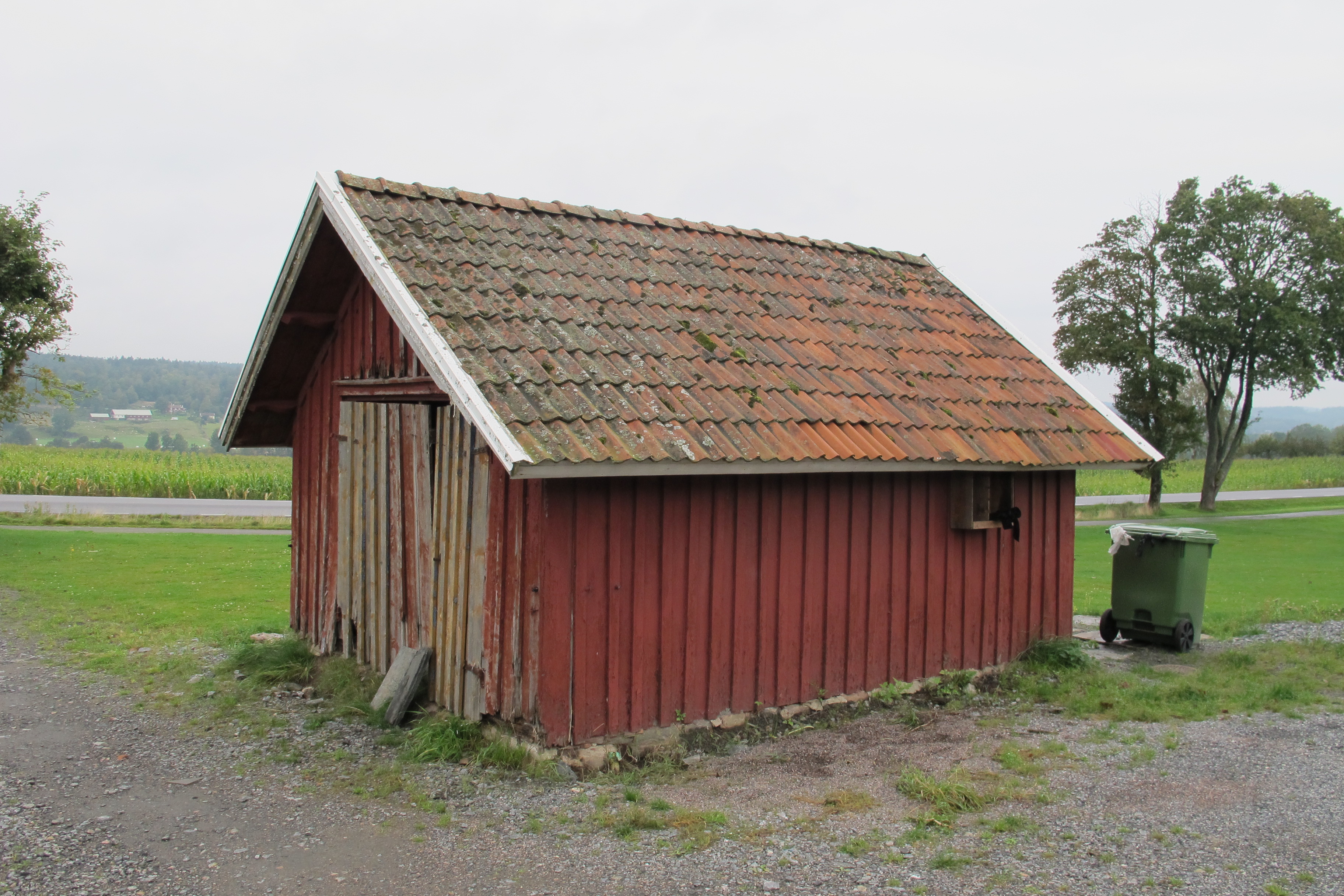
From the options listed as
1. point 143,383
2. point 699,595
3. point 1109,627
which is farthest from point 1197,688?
point 143,383

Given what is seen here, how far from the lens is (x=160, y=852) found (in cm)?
529

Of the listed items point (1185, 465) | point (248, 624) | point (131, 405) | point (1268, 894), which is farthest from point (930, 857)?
point (131, 405)

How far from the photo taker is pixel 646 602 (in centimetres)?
698

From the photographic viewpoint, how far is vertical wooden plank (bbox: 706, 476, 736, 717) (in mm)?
7344

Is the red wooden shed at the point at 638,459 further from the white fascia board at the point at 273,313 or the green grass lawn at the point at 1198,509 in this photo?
the green grass lawn at the point at 1198,509

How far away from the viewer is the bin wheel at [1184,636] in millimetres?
10945

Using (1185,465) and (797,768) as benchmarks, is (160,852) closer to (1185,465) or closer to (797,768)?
(797,768)

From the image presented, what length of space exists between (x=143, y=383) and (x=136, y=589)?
144 metres

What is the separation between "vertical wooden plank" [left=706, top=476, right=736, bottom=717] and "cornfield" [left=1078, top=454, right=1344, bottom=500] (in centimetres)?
3366

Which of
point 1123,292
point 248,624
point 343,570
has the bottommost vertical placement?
point 248,624

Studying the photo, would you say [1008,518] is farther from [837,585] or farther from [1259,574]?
[1259,574]

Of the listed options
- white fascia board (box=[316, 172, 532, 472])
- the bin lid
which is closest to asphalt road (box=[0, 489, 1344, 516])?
the bin lid

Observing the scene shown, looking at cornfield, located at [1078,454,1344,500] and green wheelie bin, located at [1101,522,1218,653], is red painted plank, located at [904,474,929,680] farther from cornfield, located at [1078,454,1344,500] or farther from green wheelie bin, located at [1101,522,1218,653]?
cornfield, located at [1078,454,1344,500]

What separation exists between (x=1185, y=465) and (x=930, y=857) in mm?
63124
